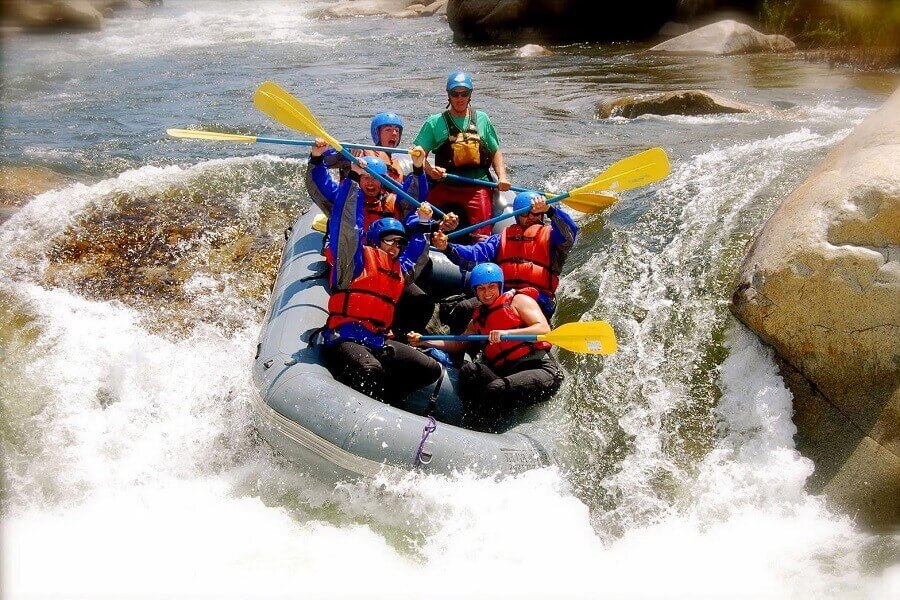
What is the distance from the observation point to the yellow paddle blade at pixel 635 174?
5.54 m

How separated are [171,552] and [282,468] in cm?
70

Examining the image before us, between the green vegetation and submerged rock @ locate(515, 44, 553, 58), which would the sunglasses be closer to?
the green vegetation

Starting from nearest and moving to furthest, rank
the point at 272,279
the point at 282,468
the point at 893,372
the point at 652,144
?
the point at 893,372, the point at 282,468, the point at 272,279, the point at 652,144

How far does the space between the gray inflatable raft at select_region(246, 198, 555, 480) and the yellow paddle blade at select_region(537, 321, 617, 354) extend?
409 mm

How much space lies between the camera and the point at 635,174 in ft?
18.4

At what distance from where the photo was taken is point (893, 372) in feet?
13.2

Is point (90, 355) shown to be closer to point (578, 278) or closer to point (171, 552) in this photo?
point (171, 552)

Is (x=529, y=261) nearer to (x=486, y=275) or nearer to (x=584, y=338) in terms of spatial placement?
(x=486, y=275)

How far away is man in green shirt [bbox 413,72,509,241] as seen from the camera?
5.73m

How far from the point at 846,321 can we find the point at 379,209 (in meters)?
2.86

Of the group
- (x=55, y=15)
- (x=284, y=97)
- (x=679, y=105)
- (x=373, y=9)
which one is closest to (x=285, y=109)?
(x=284, y=97)

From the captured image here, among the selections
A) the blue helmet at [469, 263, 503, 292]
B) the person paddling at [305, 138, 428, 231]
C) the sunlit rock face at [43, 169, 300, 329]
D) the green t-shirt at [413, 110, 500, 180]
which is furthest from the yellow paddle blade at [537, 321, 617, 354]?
the sunlit rock face at [43, 169, 300, 329]

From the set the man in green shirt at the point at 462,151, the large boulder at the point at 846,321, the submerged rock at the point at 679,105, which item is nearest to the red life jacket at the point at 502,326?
the man in green shirt at the point at 462,151

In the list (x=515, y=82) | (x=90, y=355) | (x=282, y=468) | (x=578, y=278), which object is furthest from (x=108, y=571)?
(x=515, y=82)
